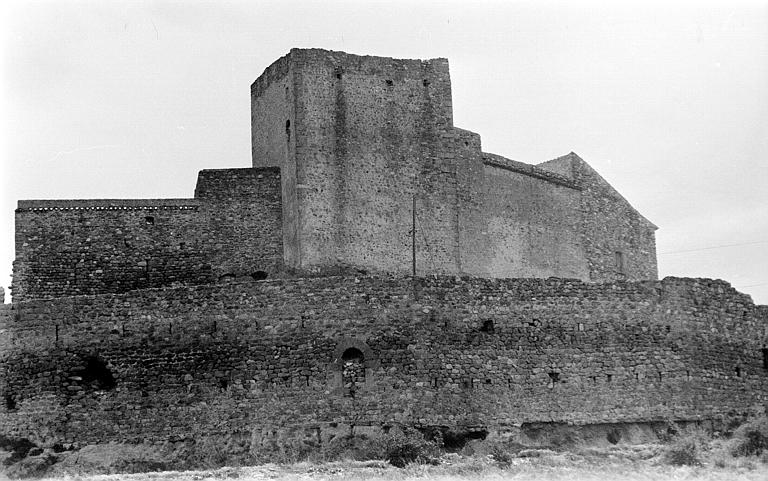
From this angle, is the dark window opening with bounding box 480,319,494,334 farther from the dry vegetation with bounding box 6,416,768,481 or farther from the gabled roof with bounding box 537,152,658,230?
the gabled roof with bounding box 537,152,658,230

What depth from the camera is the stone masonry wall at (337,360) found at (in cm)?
2591

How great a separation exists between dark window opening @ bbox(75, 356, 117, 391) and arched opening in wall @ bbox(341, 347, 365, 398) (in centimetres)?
429

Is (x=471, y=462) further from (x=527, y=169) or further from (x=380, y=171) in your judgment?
(x=527, y=169)

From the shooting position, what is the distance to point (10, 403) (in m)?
26.9

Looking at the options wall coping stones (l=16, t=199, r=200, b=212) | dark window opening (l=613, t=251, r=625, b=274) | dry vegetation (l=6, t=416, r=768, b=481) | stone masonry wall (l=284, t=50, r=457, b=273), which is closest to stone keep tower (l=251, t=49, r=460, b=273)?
stone masonry wall (l=284, t=50, r=457, b=273)

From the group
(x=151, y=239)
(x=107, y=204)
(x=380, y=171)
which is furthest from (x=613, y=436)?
(x=107, y=204)

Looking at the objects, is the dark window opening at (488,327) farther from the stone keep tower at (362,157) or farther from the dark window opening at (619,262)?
the dark window opening at (619,262)

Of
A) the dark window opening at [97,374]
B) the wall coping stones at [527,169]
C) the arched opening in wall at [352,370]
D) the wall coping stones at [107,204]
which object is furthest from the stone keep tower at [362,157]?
the dark window opening at [97,374]

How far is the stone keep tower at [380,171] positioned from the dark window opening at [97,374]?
21.6 ft

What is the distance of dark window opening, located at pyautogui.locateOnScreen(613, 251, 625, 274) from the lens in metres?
40.1

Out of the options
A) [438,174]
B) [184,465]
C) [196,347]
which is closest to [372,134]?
[438,174]

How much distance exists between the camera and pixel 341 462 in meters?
24.5

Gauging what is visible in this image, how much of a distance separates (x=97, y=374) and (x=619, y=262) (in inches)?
715

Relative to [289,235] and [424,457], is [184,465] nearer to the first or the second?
[424,457]
